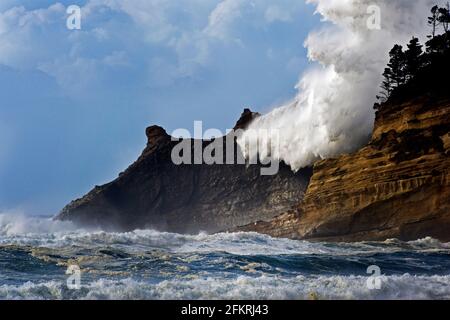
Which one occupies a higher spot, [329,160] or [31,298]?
[329,160]

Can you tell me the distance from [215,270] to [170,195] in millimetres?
48114

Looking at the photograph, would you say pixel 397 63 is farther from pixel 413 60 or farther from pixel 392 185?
pixel 392 185

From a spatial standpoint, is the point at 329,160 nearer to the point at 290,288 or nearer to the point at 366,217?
the point at 366,217

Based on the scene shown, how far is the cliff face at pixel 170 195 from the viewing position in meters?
59.5

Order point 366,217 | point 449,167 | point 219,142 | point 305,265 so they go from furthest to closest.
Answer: point 219,142, point 366,217, point 449,167, point 305,265

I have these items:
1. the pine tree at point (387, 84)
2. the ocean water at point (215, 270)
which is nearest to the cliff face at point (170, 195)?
the pine tree at point (387, 84)

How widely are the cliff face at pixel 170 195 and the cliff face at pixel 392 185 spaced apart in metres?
19.9

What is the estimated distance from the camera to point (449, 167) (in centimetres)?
3234

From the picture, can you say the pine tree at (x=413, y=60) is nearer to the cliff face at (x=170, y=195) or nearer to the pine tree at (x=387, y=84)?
the pine tree at (x=387, y=84)

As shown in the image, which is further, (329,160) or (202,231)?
(202,231)

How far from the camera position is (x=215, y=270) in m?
20.1

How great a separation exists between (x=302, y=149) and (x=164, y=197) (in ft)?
71.7
